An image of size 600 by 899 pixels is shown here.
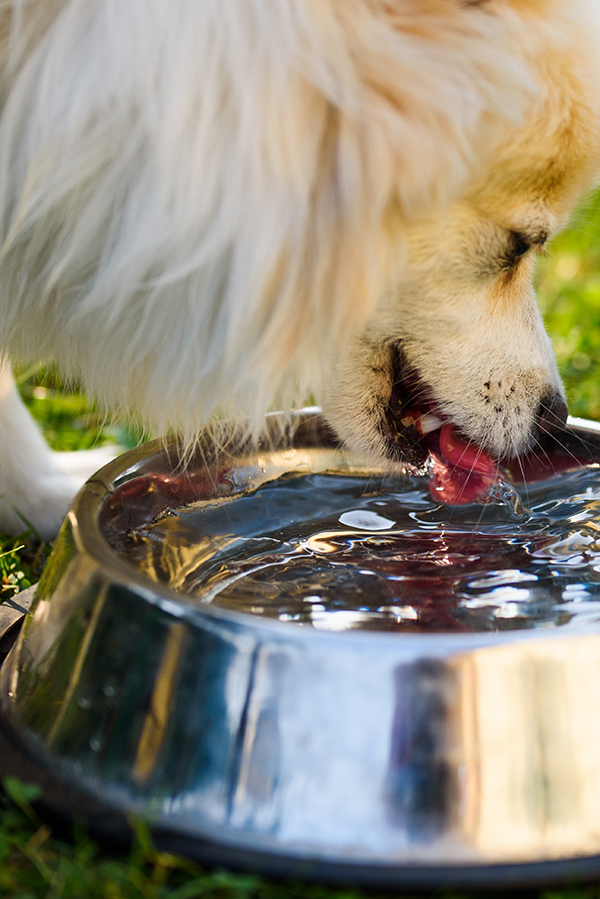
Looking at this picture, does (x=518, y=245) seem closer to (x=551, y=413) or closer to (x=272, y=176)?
(x=551, y=413)

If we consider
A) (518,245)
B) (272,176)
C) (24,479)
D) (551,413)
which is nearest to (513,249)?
(518,245)

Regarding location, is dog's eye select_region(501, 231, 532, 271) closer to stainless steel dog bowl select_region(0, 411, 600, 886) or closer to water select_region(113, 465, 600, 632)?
water select_region(113, 465, 600, 632)

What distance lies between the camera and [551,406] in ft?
5.40

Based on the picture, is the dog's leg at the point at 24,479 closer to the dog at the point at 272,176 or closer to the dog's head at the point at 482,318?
the dog at the point at 272,176

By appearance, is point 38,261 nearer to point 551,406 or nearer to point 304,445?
point 304,445

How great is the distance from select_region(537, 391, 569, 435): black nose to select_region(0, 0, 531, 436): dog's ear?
0.44m

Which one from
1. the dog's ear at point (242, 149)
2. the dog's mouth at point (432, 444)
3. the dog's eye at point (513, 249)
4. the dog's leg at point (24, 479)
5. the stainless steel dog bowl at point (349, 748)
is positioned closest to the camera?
the stainless steel dog bowl at point (349, 748)

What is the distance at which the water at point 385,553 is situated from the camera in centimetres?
139

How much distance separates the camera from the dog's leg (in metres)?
1.99

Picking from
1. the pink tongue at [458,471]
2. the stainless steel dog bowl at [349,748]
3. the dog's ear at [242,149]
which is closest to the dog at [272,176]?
the dog's ear at [242,149]

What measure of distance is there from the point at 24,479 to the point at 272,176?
3.47 feet

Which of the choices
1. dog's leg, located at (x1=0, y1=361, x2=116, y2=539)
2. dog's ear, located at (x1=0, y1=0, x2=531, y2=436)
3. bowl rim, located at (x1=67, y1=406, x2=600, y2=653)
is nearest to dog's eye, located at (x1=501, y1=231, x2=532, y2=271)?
dog's ear, located at (x1=0, y1=0, x2=531, y2=436)

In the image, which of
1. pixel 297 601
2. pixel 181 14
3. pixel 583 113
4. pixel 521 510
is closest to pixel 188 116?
pixel 181 14

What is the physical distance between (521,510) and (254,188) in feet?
2.82
